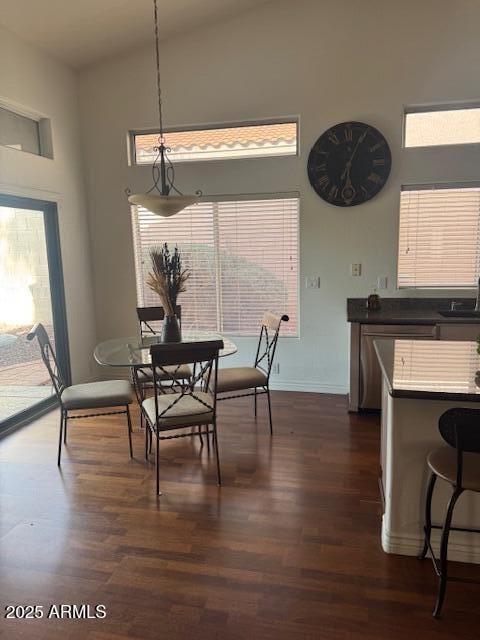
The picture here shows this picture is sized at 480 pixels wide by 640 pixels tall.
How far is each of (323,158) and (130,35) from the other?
200 cm

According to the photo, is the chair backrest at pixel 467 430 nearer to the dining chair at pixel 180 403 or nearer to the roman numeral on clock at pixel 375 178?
the dining chair at pixel 180 403

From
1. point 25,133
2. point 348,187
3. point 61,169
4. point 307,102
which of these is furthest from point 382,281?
point 25,133

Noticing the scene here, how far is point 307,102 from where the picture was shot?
4031mm

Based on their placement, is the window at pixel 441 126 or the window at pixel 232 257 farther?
the window at pixel 232 257

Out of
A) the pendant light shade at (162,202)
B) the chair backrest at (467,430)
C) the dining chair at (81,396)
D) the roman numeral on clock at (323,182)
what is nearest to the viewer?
the chair backrest at (467,430)

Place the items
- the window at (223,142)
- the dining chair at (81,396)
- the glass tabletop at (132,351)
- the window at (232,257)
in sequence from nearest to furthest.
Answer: the glass tabletop at (132,351), the dining chair at (81,396), the window at (223,142), the window at (232,257)

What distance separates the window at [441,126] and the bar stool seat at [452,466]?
2972 millimetres

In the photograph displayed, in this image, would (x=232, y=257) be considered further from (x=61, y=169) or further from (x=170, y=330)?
(x=61, y=169)

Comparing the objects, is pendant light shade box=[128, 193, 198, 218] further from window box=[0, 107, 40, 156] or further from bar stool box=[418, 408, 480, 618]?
bar stool box=[418, 408, 480, 618]

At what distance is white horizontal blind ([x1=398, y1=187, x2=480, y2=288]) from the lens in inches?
155

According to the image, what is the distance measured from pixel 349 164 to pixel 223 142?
1.21 m

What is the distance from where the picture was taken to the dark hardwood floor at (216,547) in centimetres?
179

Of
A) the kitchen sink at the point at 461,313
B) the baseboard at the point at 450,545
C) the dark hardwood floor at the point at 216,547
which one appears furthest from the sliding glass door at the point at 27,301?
the kitchen sink at the point at 461,313

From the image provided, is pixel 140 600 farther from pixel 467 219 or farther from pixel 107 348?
pixel 467 219
